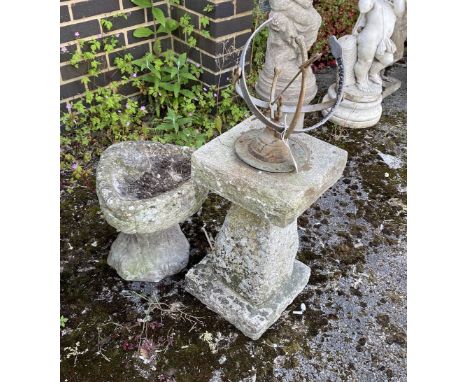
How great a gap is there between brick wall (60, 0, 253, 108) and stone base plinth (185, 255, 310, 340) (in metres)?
1.73

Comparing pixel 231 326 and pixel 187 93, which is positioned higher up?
pixel 187 93

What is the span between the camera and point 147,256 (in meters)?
2.38

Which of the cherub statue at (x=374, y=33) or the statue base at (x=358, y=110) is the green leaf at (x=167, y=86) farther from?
the cherub statue at (x=374, y=33)

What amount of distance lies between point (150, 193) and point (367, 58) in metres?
2.28

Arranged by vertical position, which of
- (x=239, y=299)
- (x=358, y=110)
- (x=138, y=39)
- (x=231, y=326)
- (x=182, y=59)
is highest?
(x=138, y=39)

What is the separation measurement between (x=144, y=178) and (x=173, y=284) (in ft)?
2.01

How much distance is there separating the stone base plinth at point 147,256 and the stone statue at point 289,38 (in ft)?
4.27

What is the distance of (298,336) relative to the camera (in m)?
2.23

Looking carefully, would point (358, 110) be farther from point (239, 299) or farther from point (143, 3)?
point (239, 299)

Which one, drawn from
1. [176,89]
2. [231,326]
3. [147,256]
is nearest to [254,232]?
[231,326]

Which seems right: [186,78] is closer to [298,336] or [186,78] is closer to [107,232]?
[107,232]

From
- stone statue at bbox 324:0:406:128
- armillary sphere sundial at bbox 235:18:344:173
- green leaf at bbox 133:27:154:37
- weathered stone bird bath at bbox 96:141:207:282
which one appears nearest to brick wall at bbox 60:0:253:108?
green leaf at bbox 133:27:154:37

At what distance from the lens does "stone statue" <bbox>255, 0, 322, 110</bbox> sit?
3160 mm

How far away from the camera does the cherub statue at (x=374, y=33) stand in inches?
136
